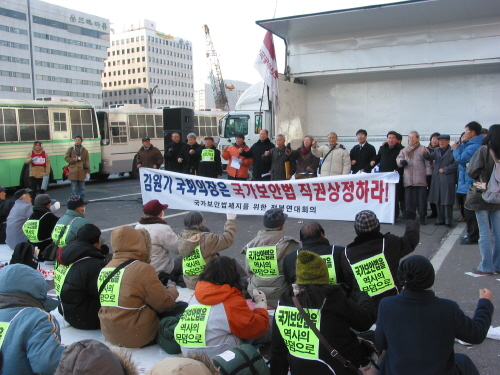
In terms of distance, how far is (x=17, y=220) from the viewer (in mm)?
7602

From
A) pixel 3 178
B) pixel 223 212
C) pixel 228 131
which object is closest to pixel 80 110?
pixel 3 178

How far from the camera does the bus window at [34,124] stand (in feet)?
50.6

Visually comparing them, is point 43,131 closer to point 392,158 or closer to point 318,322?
point 392,158

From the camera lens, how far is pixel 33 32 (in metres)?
105

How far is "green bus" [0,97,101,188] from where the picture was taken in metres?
14.9

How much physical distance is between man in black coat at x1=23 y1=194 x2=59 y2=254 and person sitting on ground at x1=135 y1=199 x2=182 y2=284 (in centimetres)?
201

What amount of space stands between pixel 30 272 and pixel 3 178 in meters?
12.7

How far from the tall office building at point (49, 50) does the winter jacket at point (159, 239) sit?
320ft

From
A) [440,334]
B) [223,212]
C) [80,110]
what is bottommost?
[223,212]

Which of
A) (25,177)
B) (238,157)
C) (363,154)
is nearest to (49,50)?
(25,177)

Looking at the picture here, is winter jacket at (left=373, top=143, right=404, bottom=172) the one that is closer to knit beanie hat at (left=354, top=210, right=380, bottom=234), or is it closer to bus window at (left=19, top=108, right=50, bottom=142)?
knit beanie hat at (left=354, top=210, right=380, bottom=234)

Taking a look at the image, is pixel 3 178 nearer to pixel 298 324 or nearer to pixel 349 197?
pixel 349 197

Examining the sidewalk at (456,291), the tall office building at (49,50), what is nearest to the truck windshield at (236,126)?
the sidewalk at (456,291)

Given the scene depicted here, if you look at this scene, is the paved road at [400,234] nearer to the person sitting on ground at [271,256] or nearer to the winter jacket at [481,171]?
the winter jacket at [481,171]
